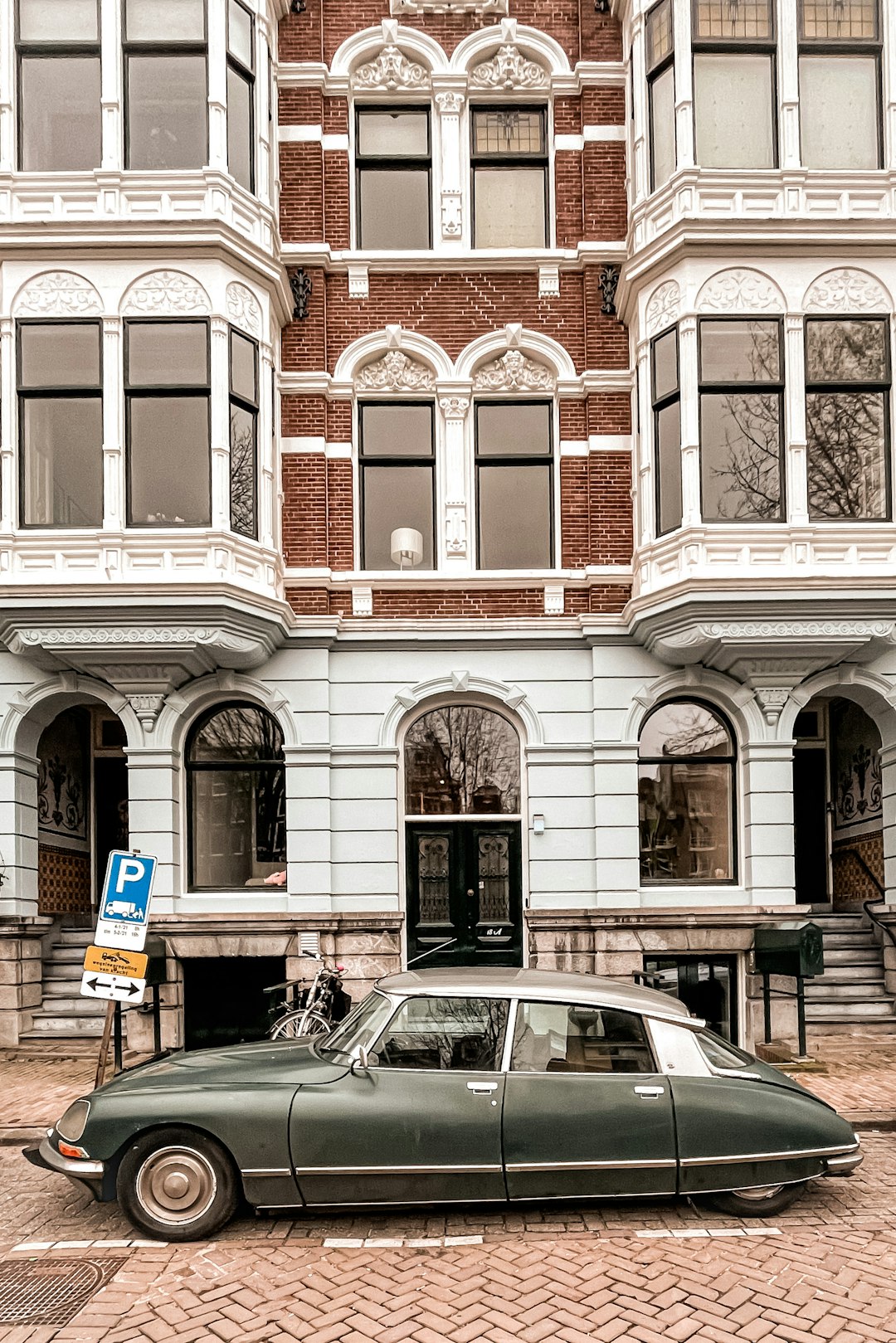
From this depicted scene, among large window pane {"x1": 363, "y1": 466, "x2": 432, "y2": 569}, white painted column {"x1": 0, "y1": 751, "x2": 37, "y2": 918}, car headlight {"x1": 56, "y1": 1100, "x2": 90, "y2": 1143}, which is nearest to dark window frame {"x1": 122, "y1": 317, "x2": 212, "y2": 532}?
large window pane {"x1": 363, "y1": 466, "x2": 432, "y2": 569}

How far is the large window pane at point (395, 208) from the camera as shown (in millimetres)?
14008

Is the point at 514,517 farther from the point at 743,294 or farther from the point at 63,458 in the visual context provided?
the point at 63,458

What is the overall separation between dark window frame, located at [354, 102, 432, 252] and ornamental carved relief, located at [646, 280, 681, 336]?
3076 mm

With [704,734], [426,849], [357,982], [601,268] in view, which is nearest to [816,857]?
[704,734]

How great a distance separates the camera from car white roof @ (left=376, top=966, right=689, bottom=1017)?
6664mm

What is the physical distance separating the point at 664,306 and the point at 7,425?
7.37 m

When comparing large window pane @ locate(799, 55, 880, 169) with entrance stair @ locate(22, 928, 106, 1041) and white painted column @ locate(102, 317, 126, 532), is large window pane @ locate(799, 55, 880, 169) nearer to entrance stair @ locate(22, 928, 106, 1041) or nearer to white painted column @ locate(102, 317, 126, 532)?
white painted column @ locate(102, 317, 126, 532)

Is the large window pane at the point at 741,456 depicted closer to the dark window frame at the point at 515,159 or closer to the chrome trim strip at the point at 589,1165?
the dark window frame at the point at 515,159

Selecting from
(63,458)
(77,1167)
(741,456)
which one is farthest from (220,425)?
(77,1167)

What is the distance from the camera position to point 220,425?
481 inches

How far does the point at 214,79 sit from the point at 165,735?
23.6 feet

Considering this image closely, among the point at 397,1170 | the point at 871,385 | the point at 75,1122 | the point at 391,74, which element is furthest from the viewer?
the point at 391,74

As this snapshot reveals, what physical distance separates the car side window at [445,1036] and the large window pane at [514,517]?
25.1 ft

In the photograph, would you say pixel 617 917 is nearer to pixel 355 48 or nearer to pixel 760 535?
pixel 760 535
